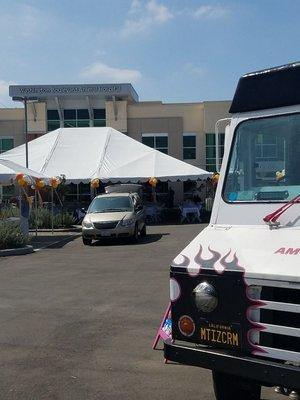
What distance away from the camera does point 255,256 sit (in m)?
4.09

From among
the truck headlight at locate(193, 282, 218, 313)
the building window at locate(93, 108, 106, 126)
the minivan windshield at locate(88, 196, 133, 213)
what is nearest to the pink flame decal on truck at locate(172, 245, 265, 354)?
the truck headlight at locate(193, 282, 218, 313)

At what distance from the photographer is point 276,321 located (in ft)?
12.5

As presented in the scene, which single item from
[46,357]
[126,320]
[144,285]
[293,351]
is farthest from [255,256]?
[144,285]

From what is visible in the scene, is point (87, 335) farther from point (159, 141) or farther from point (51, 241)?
point (159, 141)

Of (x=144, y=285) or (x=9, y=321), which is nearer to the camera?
(x=9, y=321)

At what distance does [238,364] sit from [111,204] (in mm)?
16019

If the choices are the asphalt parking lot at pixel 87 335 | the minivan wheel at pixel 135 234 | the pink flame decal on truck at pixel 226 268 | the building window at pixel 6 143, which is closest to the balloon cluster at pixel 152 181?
the minivan wheel at pixel 135 234

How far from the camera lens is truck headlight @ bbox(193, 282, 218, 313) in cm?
400

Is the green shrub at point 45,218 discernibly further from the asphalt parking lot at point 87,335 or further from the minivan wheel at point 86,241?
the asphalt parking lot at point 87,335

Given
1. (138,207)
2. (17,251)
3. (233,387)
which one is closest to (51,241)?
(138,207)

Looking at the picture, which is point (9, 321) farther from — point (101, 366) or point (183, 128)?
point (183, 128)

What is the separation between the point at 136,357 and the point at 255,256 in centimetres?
246

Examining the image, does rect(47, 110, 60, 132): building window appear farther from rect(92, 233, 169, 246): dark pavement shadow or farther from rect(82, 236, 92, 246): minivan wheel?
rect(82, 236, 92, 246): minivan wheel

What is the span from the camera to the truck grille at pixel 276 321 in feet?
12.1
